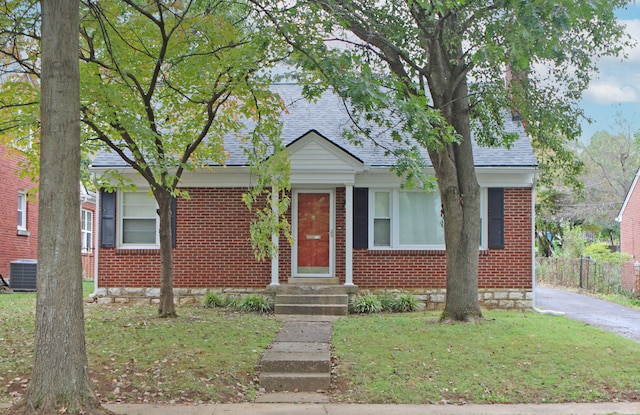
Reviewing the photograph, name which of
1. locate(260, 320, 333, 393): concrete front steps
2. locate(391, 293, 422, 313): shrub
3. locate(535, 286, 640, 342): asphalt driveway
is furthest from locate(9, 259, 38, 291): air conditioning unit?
locate(535, 286, 640, 342): asphalt driveway

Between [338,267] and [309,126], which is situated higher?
[309,126]

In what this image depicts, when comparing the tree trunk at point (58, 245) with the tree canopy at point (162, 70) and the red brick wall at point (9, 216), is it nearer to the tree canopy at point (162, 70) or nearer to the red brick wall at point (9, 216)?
the tree canopy at point (162, 70)

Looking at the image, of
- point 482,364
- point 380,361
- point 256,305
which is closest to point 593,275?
point 256,305

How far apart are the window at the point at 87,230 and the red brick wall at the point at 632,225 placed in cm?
2220

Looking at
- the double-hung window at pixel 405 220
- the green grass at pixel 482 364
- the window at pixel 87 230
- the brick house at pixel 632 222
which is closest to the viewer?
the green grass at pixel 482 364

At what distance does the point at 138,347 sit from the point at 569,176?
28.8ft

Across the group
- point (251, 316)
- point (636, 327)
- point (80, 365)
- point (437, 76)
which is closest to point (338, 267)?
point (251, 316)

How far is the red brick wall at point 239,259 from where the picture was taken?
14.6 meters

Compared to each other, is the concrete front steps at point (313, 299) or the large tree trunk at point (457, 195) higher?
the large tree trunk at point (457, 195)

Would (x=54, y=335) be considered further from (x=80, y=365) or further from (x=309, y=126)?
(x=309, y=126)

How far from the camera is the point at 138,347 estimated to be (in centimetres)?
890

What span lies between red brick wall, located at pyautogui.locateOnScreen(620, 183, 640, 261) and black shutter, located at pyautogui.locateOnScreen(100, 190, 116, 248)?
63.8ft

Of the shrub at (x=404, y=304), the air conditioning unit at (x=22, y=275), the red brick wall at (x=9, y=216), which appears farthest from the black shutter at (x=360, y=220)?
the red brick wall at (x=9, y=216)

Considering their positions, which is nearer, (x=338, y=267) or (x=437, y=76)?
(x=437, y=76)
